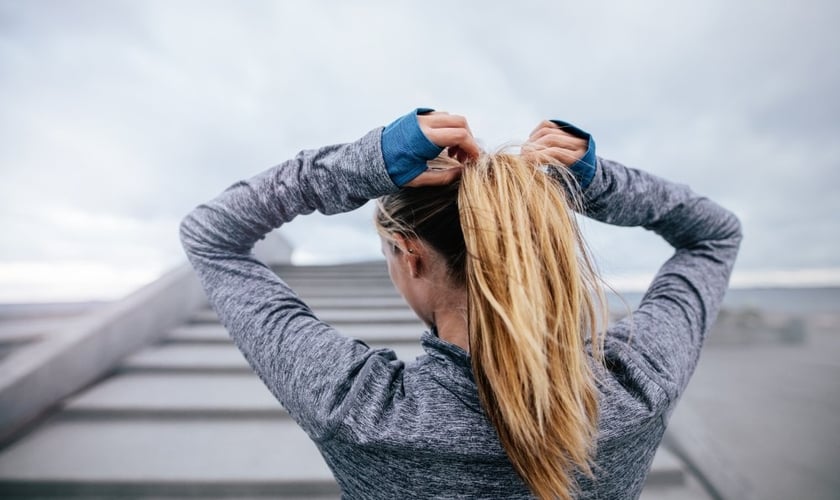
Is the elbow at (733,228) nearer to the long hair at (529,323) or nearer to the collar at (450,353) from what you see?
the long hair at (529,323)

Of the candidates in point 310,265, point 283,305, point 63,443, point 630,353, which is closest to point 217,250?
point 283,305

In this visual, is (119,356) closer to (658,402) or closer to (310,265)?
(310,265)

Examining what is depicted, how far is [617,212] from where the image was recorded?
733mm

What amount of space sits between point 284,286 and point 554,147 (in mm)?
486

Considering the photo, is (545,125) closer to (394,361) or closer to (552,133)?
(552,133)

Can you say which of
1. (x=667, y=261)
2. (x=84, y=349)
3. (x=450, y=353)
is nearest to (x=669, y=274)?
(x=667, y=261)

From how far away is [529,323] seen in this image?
19.5 inches

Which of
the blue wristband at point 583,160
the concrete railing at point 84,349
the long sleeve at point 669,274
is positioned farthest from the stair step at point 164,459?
the blue wristband at point 583,160

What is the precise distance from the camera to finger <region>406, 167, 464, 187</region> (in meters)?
0.57

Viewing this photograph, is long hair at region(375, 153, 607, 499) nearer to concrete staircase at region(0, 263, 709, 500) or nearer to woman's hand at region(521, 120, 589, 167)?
woman's hand at region(521, 120, 589, 167)

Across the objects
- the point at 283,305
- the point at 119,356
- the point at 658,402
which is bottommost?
the point at 119,356

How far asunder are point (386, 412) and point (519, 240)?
0.28 meters

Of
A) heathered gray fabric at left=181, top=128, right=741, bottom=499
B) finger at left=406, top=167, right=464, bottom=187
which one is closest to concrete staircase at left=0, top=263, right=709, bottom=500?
heathered gray fabric at left=181, top=128, right=741, bottom=499

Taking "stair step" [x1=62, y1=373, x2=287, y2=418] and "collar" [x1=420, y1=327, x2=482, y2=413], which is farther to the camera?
"stair step" [x1=62, y1=373, x2=287, y2=418]
